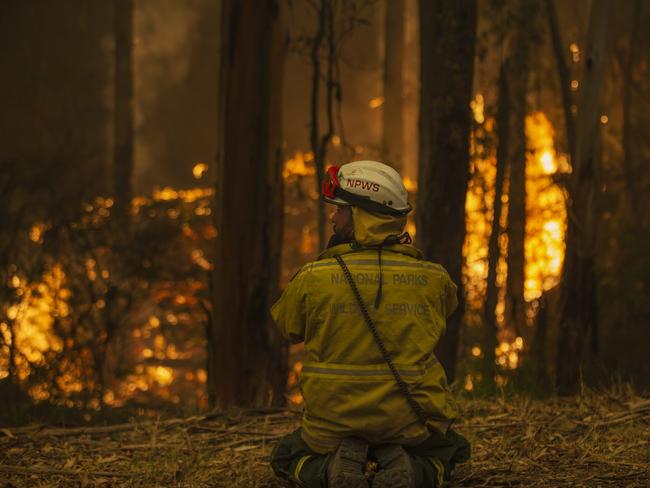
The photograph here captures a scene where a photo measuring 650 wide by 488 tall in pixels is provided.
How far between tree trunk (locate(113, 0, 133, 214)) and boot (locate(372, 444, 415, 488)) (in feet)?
65.6

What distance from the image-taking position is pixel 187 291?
19.7 m

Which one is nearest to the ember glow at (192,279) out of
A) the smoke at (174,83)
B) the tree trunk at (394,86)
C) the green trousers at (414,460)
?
the tree trunk at (394,86)

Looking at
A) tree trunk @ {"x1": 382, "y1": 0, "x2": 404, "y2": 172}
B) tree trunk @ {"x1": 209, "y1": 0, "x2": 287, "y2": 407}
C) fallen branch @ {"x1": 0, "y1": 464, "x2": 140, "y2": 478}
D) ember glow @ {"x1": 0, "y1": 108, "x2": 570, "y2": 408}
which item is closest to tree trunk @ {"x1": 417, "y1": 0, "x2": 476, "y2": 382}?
tree trunk @ {"x1": 209, "y1": 0, "x2": 287, "y2": 407}

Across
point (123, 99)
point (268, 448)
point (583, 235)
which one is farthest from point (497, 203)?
point (123, 99)

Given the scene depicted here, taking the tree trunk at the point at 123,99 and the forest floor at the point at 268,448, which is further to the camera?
the tree trunk at the point at 123,99

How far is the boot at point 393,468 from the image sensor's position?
4047mm

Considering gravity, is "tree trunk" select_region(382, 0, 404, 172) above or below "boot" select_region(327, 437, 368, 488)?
above

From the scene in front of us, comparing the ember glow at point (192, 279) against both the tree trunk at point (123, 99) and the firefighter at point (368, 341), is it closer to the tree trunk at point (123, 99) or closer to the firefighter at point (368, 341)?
the tree trunk at point (123, 99)

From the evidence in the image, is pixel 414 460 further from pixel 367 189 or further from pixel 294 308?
pixel 367 189

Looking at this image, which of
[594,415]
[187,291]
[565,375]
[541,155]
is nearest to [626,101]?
[541,155]

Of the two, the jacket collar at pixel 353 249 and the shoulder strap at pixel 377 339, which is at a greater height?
the jacket collar at pixel 353 249

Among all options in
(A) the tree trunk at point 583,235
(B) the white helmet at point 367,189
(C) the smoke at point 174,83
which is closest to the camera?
(B) the white helmet at point 367,189

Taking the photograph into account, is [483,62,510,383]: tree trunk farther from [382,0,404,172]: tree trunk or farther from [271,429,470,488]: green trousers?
[382,0,404,172]: tree trunk

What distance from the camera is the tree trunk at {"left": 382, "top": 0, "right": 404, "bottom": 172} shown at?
90.2 feet
